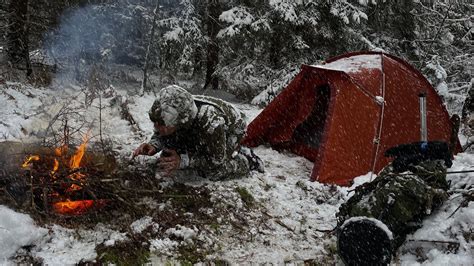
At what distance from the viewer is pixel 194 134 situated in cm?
438

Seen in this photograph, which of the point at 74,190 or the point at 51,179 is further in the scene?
the point at 74,190

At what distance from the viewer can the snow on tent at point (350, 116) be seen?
5.66 metres

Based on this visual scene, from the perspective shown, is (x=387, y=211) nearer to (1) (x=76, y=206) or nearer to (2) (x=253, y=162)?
(2) (x=253, y=162)

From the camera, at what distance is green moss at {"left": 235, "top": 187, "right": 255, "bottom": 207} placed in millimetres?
4445

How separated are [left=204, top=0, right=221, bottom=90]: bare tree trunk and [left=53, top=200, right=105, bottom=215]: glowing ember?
8.57m

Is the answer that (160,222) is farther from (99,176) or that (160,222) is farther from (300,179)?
(300,179)

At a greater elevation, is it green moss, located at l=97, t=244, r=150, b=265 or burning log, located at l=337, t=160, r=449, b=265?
burning log, located at l=337, t=160, r=449, b=265

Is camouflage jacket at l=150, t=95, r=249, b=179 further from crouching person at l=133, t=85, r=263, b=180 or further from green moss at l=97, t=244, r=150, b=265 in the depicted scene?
green moss at l=97, t=244, r=150, b=265

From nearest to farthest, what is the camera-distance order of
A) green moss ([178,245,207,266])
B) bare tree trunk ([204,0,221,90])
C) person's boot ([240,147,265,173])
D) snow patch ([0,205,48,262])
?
snow patch ([0,205,48,262]) → green moss ([178,245,207,266]) → person's boot ([240,147,265,173]) → bare tree trunk ([204,0,221,90])

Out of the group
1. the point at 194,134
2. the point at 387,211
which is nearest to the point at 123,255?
the point at 194,134

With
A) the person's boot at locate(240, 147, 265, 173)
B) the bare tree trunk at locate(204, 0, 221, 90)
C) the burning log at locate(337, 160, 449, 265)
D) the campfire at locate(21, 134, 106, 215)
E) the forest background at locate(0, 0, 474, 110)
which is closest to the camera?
the burning log at locate(337, 160, 449, 265)

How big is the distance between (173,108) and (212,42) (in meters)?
8.54

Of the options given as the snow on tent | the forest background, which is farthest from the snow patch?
the forest background

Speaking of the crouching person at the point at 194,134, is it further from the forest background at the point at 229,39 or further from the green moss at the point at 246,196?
the forest background at the point at 229,39
